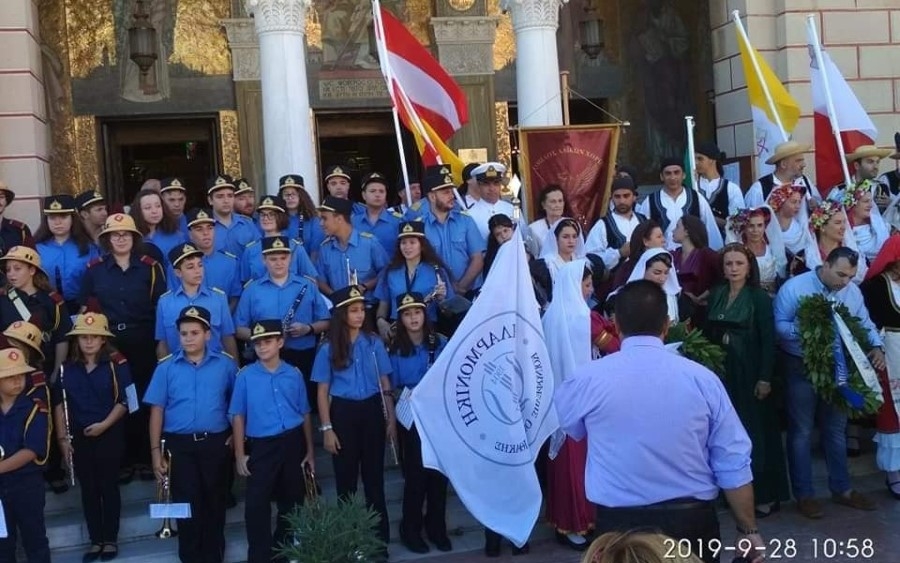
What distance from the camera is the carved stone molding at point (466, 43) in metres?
13.8

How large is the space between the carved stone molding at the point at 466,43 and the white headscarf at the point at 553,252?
6.80 metres

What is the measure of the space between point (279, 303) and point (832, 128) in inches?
234

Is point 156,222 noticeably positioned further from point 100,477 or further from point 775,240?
point 775,240

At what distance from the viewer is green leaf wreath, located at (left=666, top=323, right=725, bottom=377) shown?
6.55m

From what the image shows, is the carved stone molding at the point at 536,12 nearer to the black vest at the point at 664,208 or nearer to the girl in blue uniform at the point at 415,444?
the black vest at the point at 664,208

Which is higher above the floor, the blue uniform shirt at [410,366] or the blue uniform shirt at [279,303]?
the blue uniform shirt at [279,303]

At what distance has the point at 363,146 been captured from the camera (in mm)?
15000

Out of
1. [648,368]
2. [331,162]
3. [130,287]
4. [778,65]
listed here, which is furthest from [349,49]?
[648,368]

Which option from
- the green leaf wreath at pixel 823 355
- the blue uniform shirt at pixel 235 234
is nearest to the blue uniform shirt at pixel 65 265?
the blue uniform shirt at pixel 235 234

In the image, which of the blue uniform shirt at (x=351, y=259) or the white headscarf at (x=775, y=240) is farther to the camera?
the white headscarf at (x=775, y=240)

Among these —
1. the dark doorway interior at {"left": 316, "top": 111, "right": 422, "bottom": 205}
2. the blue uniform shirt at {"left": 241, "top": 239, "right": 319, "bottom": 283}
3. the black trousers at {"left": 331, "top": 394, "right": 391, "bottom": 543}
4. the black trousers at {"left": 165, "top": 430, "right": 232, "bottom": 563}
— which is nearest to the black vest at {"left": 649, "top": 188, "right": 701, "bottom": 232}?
the blue uniform shirt at {"left": 241, "top": 239, "right": 319, "bottom": 283}

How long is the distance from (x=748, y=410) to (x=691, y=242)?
140 cm

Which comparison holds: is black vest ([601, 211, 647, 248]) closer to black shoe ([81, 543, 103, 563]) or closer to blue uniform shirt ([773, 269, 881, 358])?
blue uniform shirt ([773, 269, 881, 358])

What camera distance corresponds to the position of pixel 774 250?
781cm
